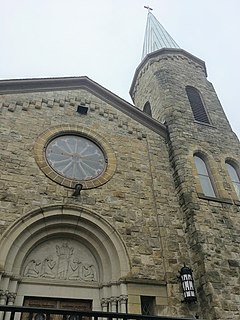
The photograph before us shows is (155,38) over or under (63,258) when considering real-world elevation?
over

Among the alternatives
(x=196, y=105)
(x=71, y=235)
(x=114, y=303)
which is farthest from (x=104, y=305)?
(x=196, y=105)

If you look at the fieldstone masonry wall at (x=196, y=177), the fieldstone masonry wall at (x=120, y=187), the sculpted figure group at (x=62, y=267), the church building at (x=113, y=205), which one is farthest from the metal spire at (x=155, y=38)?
the sculpted figure group at (x=62, y=267)

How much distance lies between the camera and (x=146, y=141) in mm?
10492

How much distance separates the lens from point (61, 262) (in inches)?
293

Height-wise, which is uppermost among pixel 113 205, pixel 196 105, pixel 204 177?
pixel 196 105

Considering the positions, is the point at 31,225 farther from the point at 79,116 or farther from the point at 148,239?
the point at 79,116

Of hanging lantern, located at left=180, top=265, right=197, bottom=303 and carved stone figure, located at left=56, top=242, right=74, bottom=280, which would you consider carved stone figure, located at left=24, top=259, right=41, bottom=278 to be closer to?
carved stone figure, located at left=56, top=242, right=74, bottom=280

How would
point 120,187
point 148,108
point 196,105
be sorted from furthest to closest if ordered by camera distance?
point 148,108
point 196,105
point 120,187

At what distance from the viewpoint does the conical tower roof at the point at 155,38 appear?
1628cm

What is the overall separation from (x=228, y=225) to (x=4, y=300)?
229 inches

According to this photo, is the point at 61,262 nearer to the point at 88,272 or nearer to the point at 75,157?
the point at 88,272

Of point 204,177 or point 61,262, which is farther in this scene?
point 204,177

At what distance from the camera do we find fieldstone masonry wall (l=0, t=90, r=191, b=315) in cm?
747

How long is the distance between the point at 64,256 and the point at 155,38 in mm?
13810
